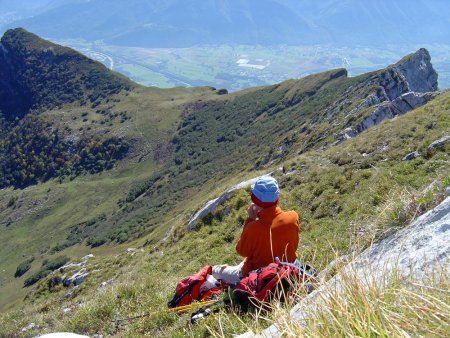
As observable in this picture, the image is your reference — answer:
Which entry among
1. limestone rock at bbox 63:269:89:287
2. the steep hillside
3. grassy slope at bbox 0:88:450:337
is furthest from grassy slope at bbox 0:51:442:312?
grassy slope at bbox 0:88:450:337

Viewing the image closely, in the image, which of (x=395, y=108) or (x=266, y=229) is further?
(x=395, y=108)

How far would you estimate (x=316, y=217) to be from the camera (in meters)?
14.4

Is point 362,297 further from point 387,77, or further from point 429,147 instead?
point 387,77

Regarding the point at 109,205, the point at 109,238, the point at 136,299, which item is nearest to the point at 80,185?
the point at 109,205

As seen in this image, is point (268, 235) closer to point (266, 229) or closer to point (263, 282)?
point (266, 229)

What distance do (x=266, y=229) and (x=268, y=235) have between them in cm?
12

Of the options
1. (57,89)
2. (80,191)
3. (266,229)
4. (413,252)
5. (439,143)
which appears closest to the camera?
(413,252)

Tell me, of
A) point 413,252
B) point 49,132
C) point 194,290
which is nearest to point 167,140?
point 49,132

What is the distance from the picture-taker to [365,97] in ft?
206

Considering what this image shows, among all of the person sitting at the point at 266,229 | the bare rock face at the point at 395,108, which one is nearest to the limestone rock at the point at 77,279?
the person sitting at the point at 266,229

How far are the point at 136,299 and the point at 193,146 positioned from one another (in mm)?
130932

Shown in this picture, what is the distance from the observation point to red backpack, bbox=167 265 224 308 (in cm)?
833

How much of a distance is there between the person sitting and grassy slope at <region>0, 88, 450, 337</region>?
549mm

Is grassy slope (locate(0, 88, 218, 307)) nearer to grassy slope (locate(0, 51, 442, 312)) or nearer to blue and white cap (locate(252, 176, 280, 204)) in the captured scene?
grassy slope (locate(0, 51, 442, 312))
